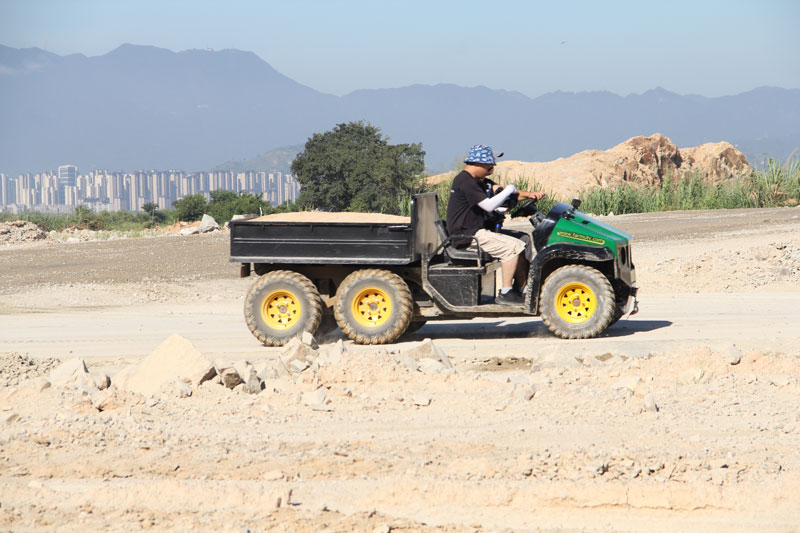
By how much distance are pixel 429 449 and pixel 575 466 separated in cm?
96

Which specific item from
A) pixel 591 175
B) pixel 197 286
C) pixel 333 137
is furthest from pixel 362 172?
pixel 197 286

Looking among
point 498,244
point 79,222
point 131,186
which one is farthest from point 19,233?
point 131,186

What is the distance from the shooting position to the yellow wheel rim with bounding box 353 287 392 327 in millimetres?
9320

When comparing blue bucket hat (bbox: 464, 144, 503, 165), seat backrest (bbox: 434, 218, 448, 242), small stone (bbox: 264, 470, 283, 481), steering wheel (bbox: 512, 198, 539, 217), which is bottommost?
small stone (bbox: 264, 470, 283, 481)

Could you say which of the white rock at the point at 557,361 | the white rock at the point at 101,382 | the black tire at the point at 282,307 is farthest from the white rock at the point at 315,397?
the black tire at the point at 282,307

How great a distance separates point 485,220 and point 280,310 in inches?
91.5

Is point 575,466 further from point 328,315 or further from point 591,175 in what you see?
point 591,175

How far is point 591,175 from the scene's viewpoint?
1574 inches

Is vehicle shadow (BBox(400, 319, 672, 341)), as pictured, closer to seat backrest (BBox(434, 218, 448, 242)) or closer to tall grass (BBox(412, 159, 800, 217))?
seat backrest (BBox(434, 218, 448, 242))

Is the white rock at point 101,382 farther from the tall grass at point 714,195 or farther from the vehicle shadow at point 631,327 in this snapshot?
the tall grass at point 714,195

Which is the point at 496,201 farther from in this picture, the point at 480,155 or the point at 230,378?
the point at 230,378

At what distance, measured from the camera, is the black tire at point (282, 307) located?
9.41m

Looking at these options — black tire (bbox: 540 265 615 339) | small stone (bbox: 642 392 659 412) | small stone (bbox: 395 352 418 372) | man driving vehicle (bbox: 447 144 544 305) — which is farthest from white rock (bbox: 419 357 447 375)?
black tire (bbox: 540 265 615 339)

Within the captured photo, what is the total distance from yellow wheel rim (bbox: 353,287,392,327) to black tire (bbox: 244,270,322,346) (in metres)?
0.42
